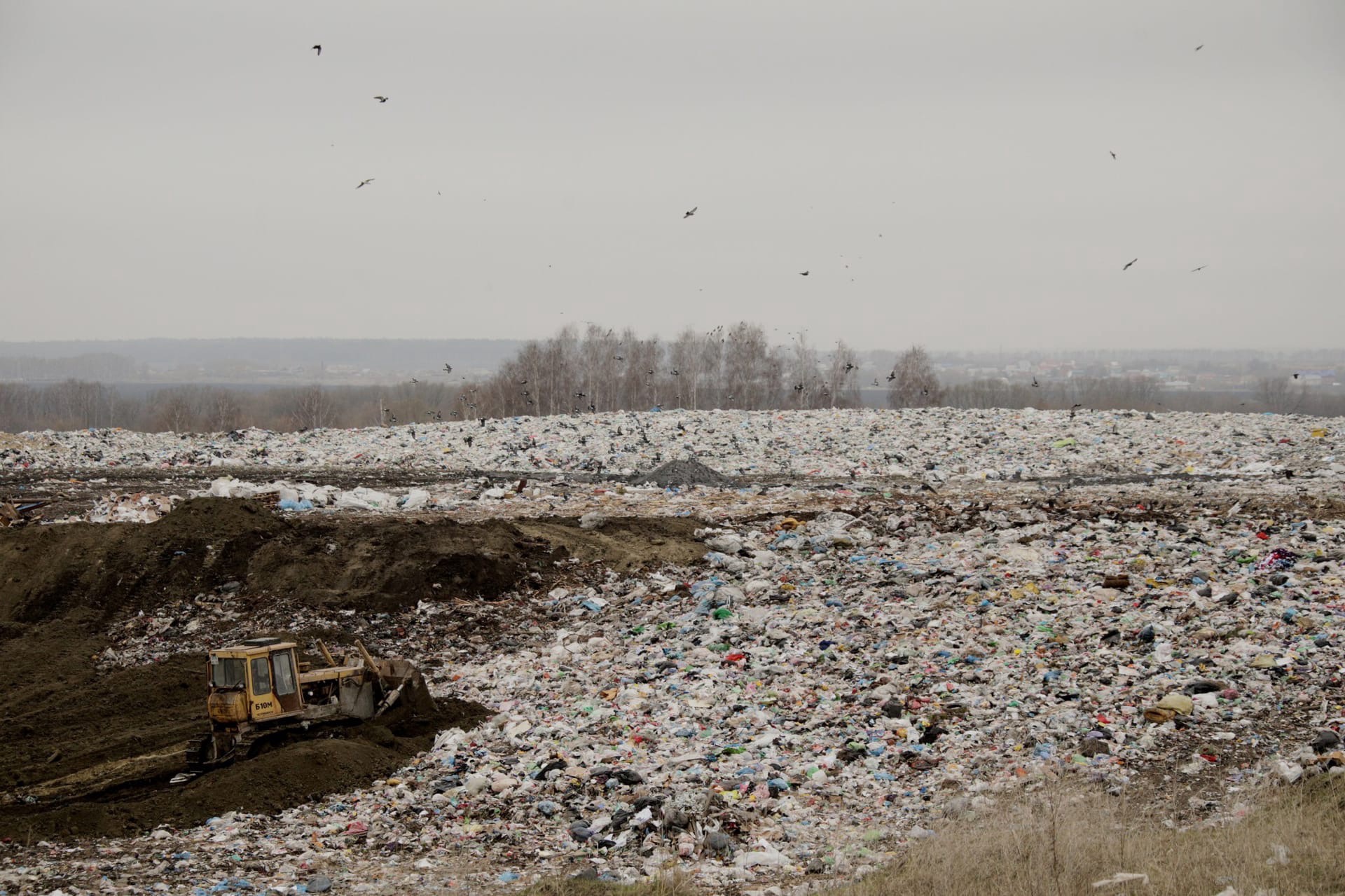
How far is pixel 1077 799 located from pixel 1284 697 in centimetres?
216

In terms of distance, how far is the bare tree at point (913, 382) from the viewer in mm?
48406

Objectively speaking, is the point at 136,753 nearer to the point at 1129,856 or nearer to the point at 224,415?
the point at 1129,856

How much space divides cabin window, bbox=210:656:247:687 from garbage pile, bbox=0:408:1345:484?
1332 centimetres

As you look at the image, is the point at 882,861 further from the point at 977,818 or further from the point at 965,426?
the point at 965,426

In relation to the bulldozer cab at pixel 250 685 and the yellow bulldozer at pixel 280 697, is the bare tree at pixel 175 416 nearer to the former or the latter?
the yellow bulldozer at pixel 280 697

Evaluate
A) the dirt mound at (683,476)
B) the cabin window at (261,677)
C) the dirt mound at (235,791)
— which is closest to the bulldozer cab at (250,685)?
the cabin window at (261,677)

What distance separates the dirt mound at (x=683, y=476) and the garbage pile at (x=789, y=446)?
1.48 meters

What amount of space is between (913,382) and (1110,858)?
45.2 metres

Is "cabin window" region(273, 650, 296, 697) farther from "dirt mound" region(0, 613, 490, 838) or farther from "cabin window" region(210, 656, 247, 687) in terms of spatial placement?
"dirt mound" region(0, 613, 490, 838)

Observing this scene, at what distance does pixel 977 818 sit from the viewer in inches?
224

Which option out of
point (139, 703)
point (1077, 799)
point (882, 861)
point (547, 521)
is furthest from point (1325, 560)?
point (139, 703)

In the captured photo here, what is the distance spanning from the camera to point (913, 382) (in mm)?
48812

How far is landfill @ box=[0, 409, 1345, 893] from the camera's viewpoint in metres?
5.80

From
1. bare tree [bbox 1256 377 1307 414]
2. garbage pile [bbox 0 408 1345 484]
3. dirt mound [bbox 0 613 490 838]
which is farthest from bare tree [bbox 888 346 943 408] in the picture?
dirt mound [bbox 0 613 490 838]
